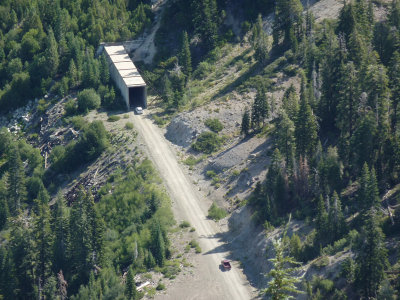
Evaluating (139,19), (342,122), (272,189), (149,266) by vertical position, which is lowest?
(149,266)

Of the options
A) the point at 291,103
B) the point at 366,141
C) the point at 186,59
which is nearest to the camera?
the point at 366,141

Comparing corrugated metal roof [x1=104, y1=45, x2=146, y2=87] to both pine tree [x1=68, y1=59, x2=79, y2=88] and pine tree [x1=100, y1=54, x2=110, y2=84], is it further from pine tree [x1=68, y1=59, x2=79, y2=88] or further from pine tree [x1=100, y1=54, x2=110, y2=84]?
pine tree [x1=68, y1=59, x2=79, y2=88]

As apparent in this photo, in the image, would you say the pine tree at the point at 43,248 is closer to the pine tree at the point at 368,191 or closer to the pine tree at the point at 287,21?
the pine tree at the point at 368,191

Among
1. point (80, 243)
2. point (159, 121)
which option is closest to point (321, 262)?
point (80, 243)

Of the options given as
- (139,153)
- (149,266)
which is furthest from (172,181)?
(149,266)

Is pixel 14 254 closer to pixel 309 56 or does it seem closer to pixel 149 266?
pixel 149 266

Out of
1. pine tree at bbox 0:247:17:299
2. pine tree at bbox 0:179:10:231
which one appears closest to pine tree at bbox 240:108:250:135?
pine tree at bbox 0:179:10:231

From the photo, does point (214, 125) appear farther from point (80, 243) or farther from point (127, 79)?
point (80, 243)
